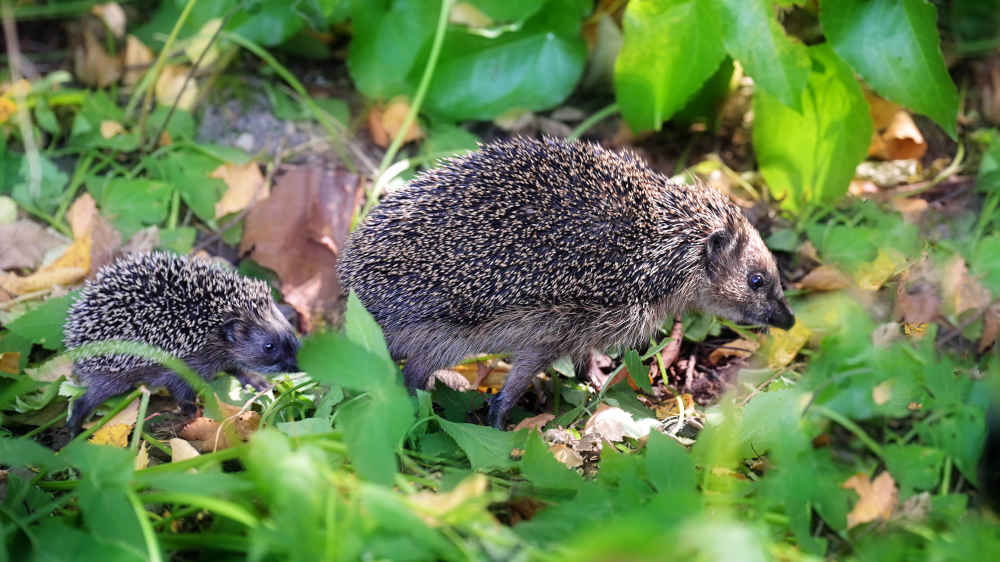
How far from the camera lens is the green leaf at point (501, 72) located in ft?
20.2

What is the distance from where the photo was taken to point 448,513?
2.92 m

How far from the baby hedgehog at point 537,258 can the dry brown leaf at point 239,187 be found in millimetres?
1380

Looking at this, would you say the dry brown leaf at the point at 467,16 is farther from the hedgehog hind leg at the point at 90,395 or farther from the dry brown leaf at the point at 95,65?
the hedgehog hind leg at the point at 90,395

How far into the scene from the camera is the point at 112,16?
7.00 meters

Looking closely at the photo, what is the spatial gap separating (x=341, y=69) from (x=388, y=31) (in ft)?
3.22

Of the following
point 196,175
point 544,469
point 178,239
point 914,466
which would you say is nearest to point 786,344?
point 914,466

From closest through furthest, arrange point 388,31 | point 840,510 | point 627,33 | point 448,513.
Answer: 1. point 448,513
2. point 840,510
3. point 627,33
4. point 388,31

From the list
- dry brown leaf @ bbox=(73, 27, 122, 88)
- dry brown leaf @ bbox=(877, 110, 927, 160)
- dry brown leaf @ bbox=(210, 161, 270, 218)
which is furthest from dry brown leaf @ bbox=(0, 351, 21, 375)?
dry brown leaf @ bbox=(877, 110, 927, 160)

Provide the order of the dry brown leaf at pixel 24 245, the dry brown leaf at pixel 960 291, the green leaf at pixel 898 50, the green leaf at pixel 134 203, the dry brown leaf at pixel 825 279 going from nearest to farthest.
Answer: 1. the dry brown leaf at pixel 960 291
2. the green leaf at pixel 898 50
3. the dry brown leaf at pixel 825 279
4. the dry brown leaf at pixel 24 245
5. the green leaf at pixel 134 203

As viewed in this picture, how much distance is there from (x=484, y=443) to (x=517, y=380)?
77cm

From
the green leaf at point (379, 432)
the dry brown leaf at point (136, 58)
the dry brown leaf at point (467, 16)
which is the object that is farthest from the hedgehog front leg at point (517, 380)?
the dry brown leaf at point (136, 58)

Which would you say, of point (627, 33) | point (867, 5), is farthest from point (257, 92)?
point (867, 5)

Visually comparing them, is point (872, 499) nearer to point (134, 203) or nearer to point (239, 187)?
point (239, 187)

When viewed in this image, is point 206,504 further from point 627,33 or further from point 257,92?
point 257,92
